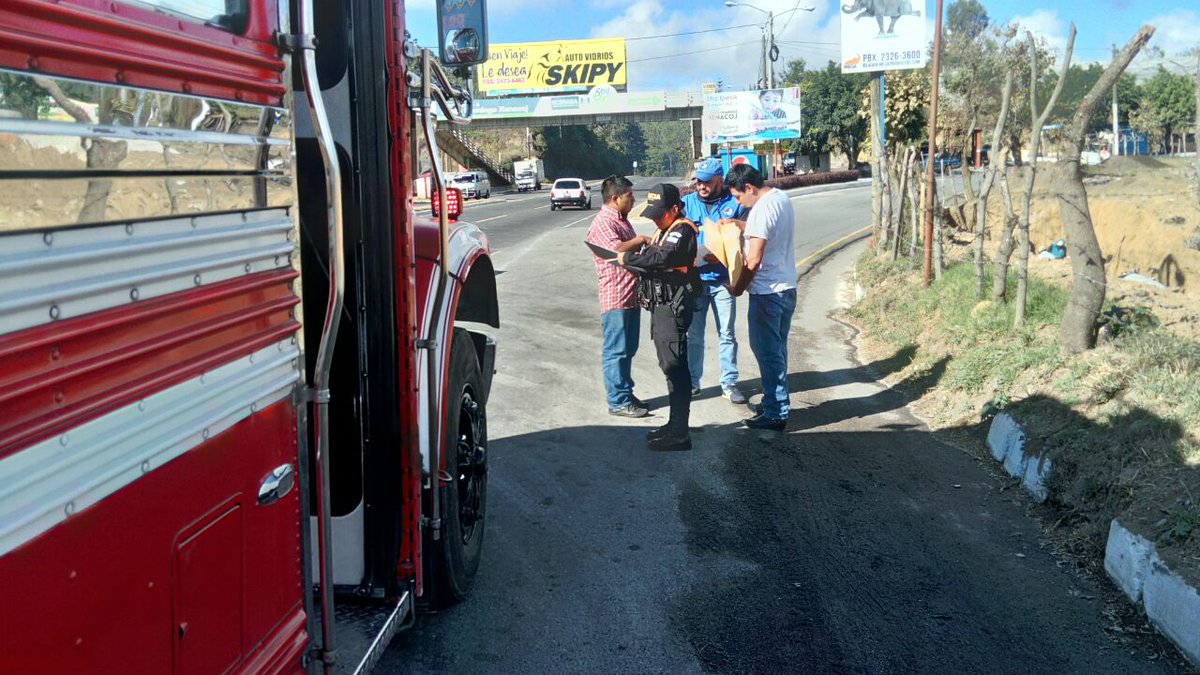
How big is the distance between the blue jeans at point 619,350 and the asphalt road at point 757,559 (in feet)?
0.71

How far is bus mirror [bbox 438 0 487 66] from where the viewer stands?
3.77 m

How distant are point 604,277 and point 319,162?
428 cm

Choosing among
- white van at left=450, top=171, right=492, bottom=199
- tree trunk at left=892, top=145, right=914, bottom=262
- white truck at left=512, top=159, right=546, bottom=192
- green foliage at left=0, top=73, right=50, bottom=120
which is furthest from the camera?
white truck at left=512, top=159, right=546, bottom=192

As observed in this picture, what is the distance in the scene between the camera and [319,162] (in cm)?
313

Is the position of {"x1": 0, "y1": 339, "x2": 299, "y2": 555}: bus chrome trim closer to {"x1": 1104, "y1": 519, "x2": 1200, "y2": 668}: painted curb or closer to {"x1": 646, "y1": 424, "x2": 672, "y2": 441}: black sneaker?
{"x1": 1104, "y1": 519, "x2": 1200, "y2": 668}: painted curb

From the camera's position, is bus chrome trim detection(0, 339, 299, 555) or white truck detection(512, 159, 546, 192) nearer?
bus chrome trim detection(0, 339, 299, 555)

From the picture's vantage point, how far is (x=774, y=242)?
23.2 feet

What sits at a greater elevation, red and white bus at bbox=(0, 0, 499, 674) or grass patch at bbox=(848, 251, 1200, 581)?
red and white bus at bbox=(0, 0, 499, 674)

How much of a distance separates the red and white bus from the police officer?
3.16 m

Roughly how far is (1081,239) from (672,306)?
306 cm

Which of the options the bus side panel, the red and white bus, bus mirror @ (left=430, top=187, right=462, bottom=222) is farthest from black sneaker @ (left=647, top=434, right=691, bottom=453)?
the bus side panel

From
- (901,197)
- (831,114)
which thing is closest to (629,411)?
(901,197)

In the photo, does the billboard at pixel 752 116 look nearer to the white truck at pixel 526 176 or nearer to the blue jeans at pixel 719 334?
the white truck at pixel 526 176

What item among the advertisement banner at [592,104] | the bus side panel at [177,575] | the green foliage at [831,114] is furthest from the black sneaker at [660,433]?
the green foliage at [831,114]
